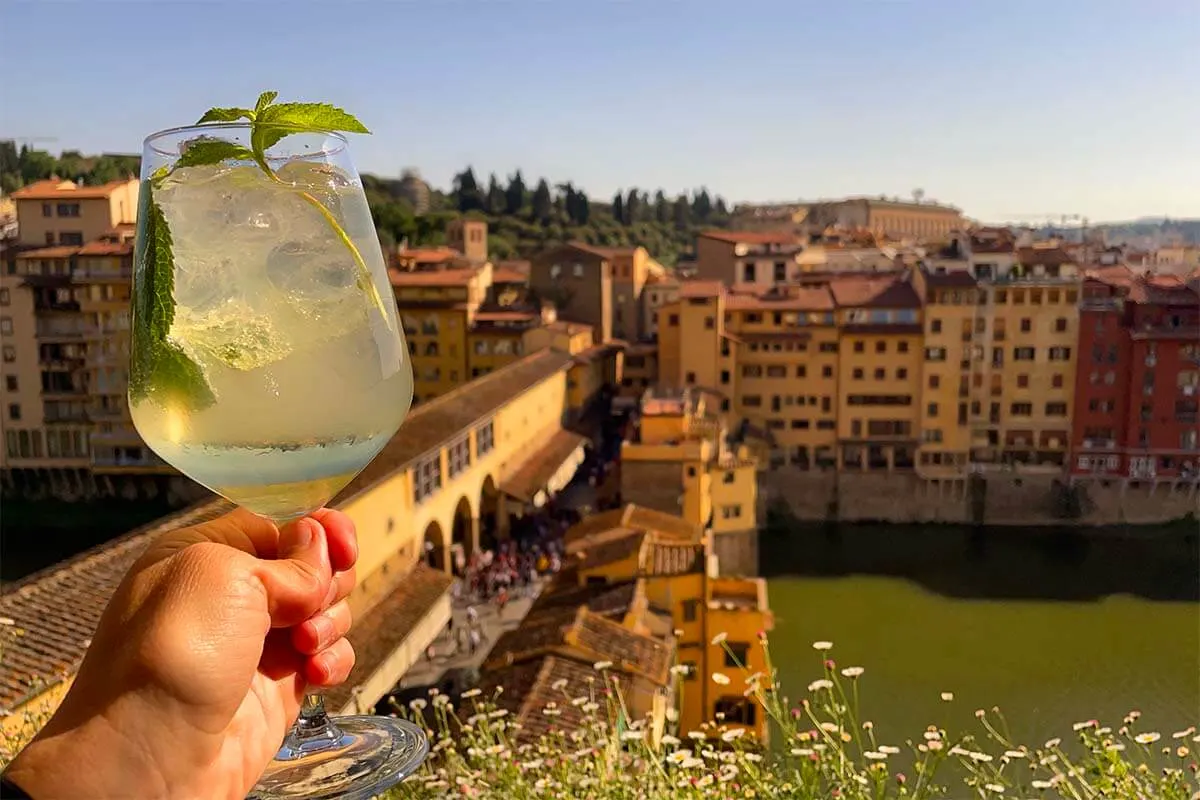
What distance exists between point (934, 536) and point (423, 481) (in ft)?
49.6

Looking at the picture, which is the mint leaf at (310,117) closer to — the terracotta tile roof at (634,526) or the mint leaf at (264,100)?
the mint leaf at (264,100)

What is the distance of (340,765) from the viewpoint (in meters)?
1.54

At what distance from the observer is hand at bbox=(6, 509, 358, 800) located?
1071 mm

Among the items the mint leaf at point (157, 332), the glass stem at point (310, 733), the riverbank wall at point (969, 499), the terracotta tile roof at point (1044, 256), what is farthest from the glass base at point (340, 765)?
the terracotta tile roof at point (1044, 256)

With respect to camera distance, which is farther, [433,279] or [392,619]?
[433,279]

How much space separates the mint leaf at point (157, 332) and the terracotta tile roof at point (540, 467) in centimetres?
1482

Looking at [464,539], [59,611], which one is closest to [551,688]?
[59,611]

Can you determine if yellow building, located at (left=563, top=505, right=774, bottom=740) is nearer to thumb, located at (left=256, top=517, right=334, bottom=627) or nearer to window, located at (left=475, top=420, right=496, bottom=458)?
window, located at (left=475, top=420, right=496, bottom=458)

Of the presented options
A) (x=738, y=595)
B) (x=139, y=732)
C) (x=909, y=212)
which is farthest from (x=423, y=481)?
(x=909, y=212)

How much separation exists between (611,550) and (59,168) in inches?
735

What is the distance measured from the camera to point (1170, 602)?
19000mm

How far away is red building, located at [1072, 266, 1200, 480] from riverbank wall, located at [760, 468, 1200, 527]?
0.65 m

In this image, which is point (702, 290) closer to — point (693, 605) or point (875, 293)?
point (875, 293)

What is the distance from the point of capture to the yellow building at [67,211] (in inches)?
866
